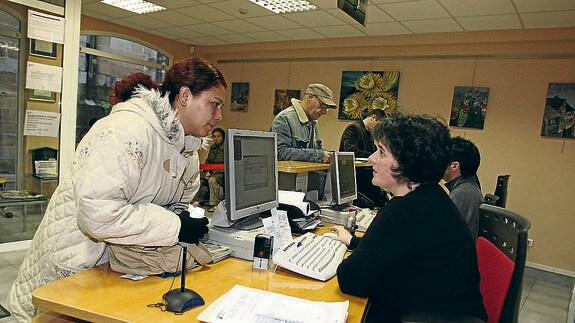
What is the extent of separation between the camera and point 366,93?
5.51 m

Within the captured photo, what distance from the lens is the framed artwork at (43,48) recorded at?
3559 mm

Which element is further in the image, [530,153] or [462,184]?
[530,153]

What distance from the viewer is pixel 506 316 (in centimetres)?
126

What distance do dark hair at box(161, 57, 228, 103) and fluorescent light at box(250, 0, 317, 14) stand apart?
3136 mm

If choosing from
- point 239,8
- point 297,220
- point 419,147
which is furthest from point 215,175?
point 419,147

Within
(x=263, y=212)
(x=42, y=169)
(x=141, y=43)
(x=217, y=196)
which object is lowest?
(x=217, y=196)

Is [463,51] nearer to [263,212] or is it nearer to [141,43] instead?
[263,212]

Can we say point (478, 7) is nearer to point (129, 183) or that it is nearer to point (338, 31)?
point (338, 31)

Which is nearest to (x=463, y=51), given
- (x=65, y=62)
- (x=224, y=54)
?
(x=224, y=54)

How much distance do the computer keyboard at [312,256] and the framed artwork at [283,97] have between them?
466cm

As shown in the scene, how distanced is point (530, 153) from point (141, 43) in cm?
578

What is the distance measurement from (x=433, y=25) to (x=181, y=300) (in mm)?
4511

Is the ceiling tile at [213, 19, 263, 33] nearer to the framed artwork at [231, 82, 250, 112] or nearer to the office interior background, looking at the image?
the office interior background

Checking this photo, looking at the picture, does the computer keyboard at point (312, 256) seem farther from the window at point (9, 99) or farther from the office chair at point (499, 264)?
the window at point (9, 99)
